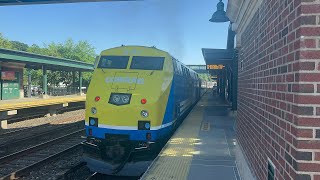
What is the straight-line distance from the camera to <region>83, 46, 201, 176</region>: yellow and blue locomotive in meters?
8.12

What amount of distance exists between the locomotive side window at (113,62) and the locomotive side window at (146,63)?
256mm

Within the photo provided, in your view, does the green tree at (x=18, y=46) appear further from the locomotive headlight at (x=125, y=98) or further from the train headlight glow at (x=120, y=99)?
the locomotive headlight at (x=125, y=98)

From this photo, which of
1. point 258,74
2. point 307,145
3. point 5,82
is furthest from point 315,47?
point 5,82

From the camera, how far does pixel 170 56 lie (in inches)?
391

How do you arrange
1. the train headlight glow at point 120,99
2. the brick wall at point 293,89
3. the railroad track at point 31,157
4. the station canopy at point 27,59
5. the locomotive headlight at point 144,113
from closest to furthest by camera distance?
1. the brick wall at point 293,89
2. the locomotive headlight at point 144,113
3. the train headlight glow at point 120,99
4. the railroad track at point 31,157
5. the station canopy at point 27,59

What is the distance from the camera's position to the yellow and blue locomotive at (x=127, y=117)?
8.12m

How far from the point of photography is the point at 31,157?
433 inches

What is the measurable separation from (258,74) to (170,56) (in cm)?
556

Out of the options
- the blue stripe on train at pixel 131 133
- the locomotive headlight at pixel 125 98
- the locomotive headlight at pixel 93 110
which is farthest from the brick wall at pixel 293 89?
the locomotive headlight at pixel 93 110

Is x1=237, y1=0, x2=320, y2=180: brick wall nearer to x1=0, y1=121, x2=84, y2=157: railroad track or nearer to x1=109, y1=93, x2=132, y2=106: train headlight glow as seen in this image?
x1=109, y1=93, x2=132, y2=106: train headlight glow

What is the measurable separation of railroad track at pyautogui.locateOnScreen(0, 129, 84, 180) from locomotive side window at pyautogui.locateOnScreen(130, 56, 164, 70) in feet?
13.7

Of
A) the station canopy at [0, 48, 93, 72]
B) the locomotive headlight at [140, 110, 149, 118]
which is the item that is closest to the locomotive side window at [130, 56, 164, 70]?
the locomotive headlight at [140, 110, 149, 118]

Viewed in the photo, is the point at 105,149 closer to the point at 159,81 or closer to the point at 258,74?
the point at 159,81

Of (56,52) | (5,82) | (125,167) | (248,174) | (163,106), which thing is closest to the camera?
(248,174)
